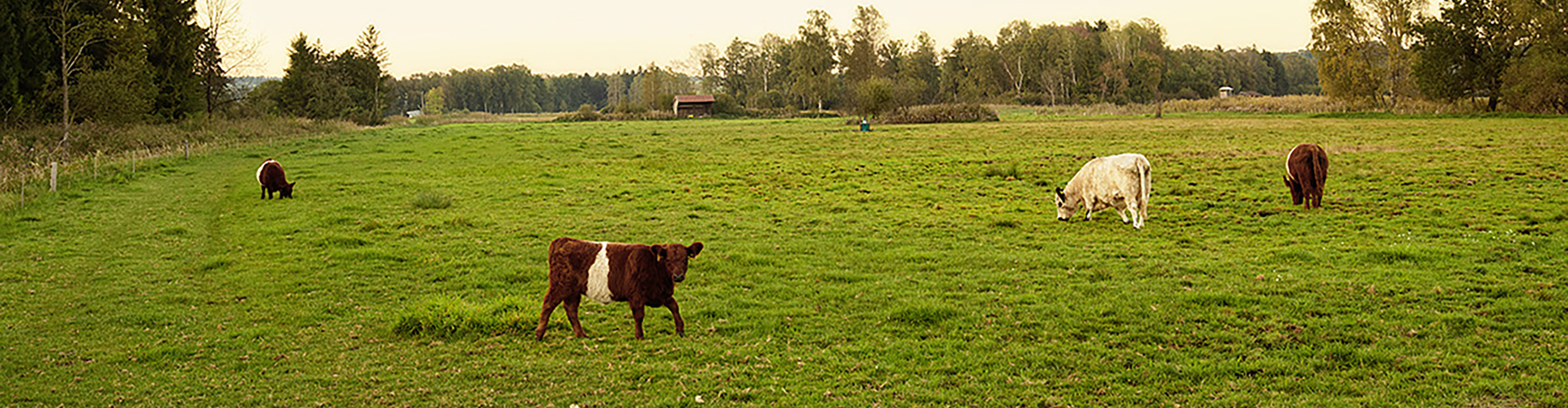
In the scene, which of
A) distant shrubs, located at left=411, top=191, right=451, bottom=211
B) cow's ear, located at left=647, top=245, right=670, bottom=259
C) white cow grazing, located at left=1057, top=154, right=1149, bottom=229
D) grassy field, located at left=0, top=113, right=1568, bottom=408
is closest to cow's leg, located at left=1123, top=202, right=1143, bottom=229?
white cow grazing, located at left=1057, top=154, right=1149, bottom=229

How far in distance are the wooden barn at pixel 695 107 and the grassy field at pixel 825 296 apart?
3222 inches

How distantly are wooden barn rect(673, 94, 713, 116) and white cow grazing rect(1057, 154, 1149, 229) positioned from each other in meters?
90.4

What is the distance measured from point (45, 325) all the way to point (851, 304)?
352 inches

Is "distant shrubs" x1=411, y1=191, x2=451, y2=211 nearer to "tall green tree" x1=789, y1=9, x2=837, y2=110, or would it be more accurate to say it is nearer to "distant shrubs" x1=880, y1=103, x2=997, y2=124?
"distant shrubs" x1=880, y1=103, x2=997, y2=124

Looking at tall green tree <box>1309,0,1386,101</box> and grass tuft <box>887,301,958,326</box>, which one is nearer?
grass tuft <box>887,301,958,326</box>

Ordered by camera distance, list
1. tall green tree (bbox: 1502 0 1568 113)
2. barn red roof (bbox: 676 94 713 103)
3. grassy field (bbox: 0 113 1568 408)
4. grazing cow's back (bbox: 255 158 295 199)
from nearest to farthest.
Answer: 1. grassy field (bbox: 0 113 1568 408)
2. grazing cow's back (bbox: 255 158 295 199)
3. tall green tree (bbox: 1502 0 1568 113)
4. barn red roof (bbox: 676 94 713 103)

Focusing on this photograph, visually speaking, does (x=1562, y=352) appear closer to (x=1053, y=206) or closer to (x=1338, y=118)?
(x=1053, y=206)

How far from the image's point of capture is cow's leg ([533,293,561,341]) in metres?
8.72

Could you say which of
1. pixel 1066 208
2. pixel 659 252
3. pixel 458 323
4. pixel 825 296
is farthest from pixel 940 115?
pixel 659 252

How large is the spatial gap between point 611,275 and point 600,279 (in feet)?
0.39

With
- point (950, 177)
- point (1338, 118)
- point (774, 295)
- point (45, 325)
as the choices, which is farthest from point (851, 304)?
point (1338, 118)

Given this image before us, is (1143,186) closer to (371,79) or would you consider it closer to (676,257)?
(676,257)

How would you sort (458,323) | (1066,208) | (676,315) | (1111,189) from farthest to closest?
(1066,208) < (1111,189) < (458,323) < (676,315)

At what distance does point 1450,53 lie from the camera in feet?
186
